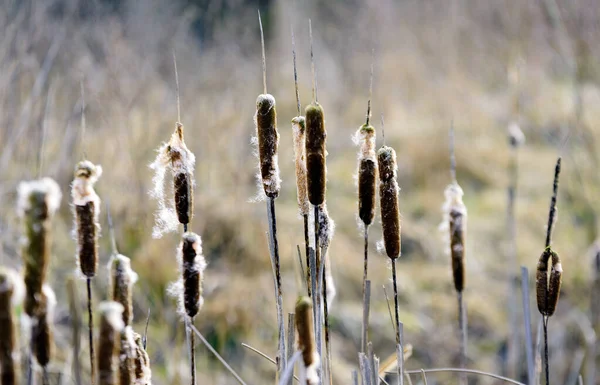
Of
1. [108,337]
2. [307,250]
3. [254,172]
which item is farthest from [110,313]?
[254,172]

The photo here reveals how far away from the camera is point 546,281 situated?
35.9 inches

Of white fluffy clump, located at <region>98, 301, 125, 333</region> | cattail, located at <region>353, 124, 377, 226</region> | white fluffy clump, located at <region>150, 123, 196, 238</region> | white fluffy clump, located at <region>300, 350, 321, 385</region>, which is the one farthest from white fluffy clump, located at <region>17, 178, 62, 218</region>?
cattail, located at <region>353, 124, 377, 226</region>

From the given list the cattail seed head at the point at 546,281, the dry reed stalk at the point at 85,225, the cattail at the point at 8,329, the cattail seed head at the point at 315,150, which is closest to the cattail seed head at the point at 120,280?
the dry reed stalk at the point at 85,225

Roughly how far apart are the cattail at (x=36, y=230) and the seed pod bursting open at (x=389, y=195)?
0.43m

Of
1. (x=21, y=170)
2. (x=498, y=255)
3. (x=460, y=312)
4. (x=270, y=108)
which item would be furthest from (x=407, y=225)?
(x=270, y=108)

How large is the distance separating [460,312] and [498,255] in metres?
3.16

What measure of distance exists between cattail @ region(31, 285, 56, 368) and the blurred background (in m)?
0.65

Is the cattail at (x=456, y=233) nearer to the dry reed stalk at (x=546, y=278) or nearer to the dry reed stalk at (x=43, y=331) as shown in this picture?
the dry reed stalk at (x=546, y=278)

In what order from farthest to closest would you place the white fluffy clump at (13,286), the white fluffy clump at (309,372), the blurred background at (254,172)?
the blurred background at (254,172) → the white fluffy clump at (309,372) → the white fluffy clump at (13,286)

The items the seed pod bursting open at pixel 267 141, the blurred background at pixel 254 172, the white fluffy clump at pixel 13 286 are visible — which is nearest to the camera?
the white fluffy clump at pixel 13 286

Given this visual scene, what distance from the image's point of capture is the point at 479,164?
16.8 ft

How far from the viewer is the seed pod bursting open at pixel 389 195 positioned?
0.89m

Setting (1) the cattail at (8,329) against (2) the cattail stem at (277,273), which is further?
(2) the cattail stem at (277,273)

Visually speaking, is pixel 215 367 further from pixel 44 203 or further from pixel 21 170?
pixel 44 203
